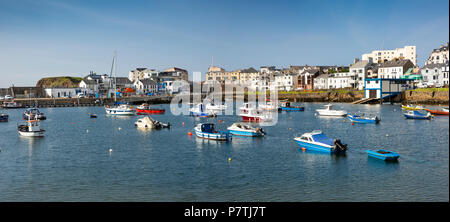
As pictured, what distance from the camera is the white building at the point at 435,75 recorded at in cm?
9075

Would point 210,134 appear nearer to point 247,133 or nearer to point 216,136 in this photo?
point 216,136

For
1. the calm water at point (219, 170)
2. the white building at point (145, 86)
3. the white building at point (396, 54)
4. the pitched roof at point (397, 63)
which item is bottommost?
the calm water at point (219, 170)

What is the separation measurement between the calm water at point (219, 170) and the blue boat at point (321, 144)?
73 centimetres

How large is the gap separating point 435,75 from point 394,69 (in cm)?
1464

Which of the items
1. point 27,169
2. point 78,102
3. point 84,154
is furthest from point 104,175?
point 78,102

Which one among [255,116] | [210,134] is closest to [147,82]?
[255,116]

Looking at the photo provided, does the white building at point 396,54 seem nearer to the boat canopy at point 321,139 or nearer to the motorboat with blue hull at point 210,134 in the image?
the motorboat with blue hull at point 210,134

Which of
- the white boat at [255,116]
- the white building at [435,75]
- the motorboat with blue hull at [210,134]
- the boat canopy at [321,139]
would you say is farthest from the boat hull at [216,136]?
the white building at [435,75]

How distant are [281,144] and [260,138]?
12.7ft

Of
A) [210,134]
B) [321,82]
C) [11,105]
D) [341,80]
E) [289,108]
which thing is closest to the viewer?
[210,134]

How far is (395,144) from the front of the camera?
1239 inches

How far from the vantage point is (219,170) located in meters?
23.3
